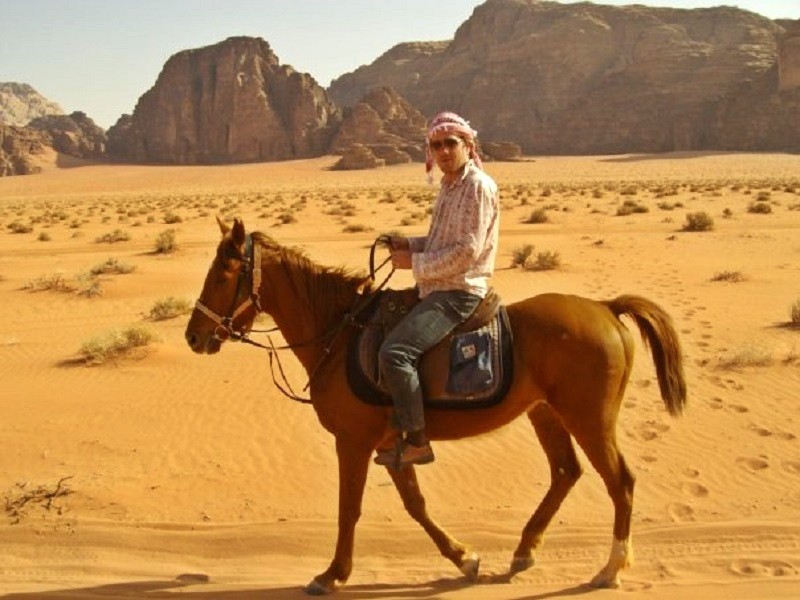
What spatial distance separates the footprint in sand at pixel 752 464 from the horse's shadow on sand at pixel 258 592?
269 cm

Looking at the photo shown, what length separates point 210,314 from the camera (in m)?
4.86

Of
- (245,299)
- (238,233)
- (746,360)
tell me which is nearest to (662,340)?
(245,299)

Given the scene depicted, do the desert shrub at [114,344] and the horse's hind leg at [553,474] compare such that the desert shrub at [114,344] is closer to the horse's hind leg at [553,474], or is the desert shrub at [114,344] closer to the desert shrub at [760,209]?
the horse's hind leg at [553,474]

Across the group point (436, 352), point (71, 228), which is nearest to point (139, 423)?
point (436, 352)

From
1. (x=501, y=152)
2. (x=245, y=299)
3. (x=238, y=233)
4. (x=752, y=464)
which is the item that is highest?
(x=501, y=152)

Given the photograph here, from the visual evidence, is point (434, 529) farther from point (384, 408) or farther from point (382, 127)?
point (382, 127)

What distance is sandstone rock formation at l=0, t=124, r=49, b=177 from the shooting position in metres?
115

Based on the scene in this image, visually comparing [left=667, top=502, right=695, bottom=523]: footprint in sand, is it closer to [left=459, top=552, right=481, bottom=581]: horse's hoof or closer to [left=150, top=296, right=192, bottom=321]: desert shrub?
[left=459, top=552, right=481, bottom=581]: horse's hoof

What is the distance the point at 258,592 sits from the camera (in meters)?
5.04

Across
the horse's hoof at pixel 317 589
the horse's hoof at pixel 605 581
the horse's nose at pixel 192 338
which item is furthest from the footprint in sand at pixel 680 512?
the horse's nose at pixel 192 338

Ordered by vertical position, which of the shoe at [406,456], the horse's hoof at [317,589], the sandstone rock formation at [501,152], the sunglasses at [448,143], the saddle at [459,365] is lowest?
the horse's hoof at [317,589]

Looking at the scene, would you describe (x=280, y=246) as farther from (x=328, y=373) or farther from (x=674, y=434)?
(x=674, y=434)

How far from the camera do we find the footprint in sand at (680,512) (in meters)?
6.01

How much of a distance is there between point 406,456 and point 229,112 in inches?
5507
